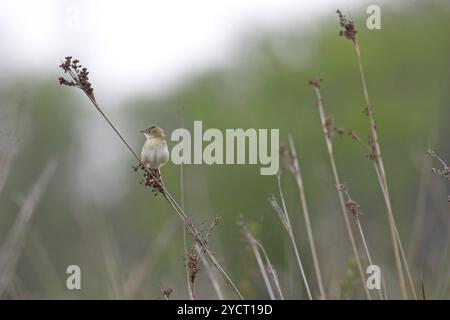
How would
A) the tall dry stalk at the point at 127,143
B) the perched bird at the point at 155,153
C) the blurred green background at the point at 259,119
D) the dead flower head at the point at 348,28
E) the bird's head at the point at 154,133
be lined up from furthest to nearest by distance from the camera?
the blurred green background at the point at 259,119
the bird's head at the point at 154,133
the perched bird at the point at 155,153
the dead flower head at the point at 348,28
the tall dry stalk at the point at 127,143

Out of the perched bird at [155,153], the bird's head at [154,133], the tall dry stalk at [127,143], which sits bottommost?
the tall dry stalk at [127,143]

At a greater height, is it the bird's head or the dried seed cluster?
the bird's head

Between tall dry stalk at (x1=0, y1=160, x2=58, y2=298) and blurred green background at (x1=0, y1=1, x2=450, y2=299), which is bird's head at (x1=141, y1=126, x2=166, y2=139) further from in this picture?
blurred green background at (x1=0, y1=1, x2=450, y2=299)

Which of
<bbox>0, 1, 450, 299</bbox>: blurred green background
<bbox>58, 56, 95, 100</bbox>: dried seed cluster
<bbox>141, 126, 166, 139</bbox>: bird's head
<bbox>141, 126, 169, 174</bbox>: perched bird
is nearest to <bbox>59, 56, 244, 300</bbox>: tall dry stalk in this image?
<bbox>58, 56, 95, 100</bbox>: dried seed cluster

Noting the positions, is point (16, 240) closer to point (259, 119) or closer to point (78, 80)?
point (78, 80)

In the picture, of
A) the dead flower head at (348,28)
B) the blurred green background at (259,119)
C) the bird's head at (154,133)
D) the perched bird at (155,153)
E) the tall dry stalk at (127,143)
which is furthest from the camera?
the blurred green background at (259,119)

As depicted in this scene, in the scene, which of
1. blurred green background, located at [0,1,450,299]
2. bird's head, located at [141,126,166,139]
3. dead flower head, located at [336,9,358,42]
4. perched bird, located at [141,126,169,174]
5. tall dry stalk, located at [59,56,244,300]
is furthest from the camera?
blurred green background, located at [0,1,450,299]

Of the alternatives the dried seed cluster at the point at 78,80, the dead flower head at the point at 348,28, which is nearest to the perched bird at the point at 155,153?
the dried seed cluster at the point at 78,80

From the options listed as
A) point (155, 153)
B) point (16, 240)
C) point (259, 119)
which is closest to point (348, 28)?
point (155, 153)

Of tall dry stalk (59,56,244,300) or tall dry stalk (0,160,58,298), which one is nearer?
tall dry stalk (59,56,244,300)

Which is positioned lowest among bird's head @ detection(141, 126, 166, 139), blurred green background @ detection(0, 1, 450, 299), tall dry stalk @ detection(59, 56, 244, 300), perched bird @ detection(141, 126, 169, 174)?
tall dry stalk @ detection(59, 56, 244, 300)

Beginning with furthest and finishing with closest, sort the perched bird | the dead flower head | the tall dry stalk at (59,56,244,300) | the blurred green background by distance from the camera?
the blurred green background → the perched bird → the dead flower head → the tall dry stalk at (59,56,244,300)

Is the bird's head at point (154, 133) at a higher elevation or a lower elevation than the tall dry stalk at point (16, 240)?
higher

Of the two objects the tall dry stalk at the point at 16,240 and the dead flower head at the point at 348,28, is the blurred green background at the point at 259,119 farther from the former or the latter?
the dead flower head at the point at 348,28
